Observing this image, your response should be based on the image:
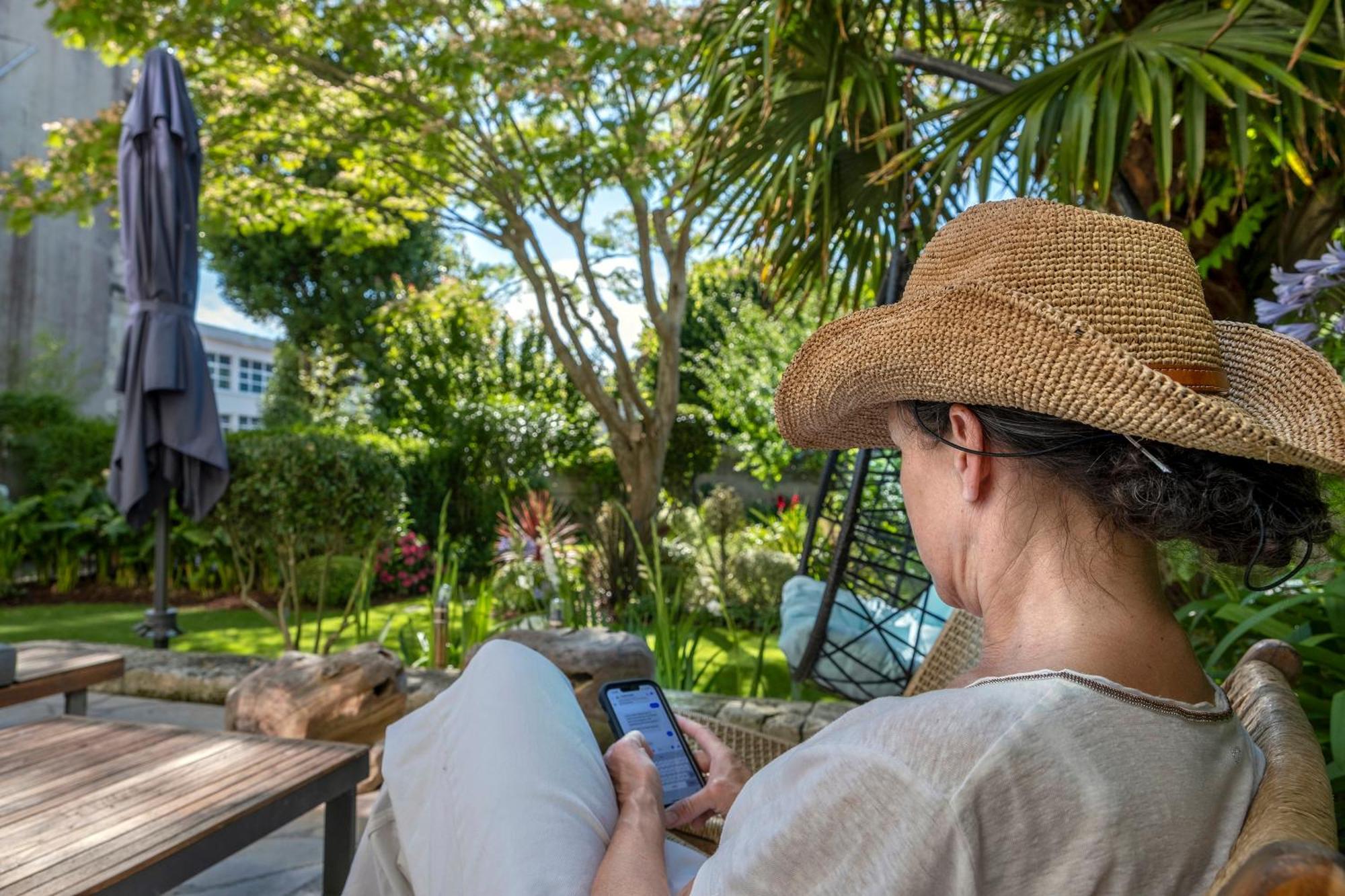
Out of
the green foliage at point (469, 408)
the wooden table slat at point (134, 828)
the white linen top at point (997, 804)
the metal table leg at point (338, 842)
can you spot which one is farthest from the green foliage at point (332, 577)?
the white linen top at point (997, 804)

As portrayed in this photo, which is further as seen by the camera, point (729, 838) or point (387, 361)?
point (387, 361)

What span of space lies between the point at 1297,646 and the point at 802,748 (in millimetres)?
1379

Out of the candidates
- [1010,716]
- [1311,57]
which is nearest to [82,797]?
[1010,716]

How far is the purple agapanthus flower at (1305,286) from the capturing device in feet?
6.52

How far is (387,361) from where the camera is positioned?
1216cm

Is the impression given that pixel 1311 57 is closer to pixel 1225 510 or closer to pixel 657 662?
pixel 1225 510

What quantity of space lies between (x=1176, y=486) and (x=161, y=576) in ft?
16.2

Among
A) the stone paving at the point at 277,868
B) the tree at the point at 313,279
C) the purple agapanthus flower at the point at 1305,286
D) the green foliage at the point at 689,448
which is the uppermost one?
the tree at the point at 313,279

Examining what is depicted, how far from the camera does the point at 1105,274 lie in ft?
2.98

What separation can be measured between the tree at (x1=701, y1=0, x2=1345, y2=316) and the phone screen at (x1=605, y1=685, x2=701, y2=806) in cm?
166

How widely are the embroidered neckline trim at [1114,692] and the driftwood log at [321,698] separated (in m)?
2.76

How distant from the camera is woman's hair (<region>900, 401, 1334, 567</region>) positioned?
0.88 meters

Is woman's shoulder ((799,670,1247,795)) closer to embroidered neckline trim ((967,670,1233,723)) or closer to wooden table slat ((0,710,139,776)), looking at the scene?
embroidered neckline trim ((967,670,1233,723))

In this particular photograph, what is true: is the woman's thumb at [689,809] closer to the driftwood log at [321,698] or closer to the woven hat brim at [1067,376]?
the woven hat brim at [1067,376]
